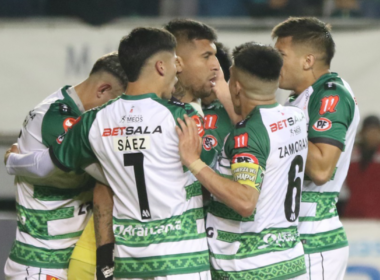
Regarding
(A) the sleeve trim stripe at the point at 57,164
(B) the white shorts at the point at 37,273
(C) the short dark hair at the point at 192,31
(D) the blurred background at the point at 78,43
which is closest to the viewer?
(A) the sleeve trim stripe at the point at 57,164

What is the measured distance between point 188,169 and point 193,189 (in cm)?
12

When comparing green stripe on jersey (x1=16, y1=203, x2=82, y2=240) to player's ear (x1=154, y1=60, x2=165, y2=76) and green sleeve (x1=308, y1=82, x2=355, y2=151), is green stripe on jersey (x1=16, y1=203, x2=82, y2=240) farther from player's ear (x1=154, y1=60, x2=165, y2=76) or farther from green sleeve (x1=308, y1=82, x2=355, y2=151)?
green sleeve (x1=308, y1=82, x2=355, y2=151)

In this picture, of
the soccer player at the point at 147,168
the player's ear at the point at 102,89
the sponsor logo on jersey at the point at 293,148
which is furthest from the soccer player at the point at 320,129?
the player's ear at the point at 102,89

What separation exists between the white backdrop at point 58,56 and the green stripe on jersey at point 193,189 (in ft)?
13.8

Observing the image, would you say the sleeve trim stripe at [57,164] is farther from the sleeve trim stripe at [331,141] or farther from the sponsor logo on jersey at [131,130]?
the sleeve trim stripe at [331,141]

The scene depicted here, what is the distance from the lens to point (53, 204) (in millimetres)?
4488

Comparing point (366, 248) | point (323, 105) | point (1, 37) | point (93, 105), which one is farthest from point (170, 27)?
point (1, 37)

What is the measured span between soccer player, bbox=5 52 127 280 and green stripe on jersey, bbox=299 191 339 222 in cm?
131

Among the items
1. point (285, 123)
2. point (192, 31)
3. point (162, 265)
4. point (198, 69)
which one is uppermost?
point (192, 31)

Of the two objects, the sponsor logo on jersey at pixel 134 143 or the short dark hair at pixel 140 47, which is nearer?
the sponsor logo on jersey at pixel 134 143

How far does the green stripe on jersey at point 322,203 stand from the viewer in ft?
14.4

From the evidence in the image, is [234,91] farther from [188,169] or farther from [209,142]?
[188,169]

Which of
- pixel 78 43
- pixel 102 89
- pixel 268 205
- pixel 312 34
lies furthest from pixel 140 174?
pixel 78 43

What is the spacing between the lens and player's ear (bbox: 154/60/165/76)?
3.90 meters
